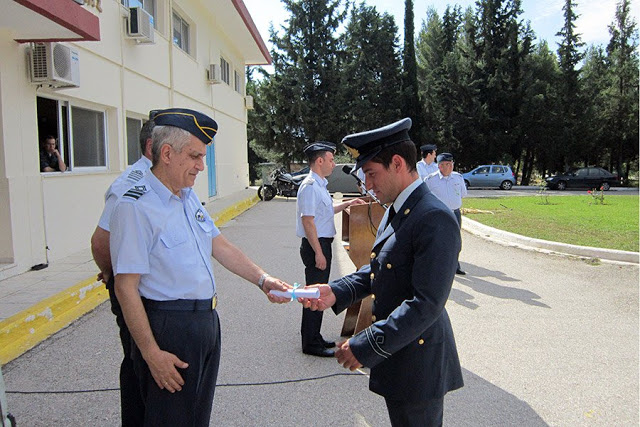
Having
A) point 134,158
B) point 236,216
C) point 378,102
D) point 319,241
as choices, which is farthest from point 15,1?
point 378,102

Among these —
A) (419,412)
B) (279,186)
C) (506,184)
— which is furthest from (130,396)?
(506,184)

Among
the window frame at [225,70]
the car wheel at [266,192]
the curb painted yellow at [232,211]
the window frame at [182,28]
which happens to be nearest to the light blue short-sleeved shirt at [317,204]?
the curb painted yellow at [232,211]

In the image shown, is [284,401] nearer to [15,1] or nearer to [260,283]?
[260,283]

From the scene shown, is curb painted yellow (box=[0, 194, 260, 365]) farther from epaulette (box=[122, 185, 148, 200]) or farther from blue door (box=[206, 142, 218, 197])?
blue door (box=[206, 142, 218, 197])

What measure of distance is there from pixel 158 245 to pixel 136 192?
0.25m

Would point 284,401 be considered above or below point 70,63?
below

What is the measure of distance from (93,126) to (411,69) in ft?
102

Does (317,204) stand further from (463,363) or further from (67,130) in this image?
(67,130)

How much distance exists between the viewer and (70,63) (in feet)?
23.0

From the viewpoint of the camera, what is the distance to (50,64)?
22.1 feet

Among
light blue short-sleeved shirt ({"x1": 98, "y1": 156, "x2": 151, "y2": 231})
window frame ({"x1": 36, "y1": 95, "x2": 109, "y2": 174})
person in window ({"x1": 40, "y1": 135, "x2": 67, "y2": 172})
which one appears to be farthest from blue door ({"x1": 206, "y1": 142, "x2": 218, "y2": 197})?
light blue short-sleeved shirt ({"x1": 98, "y1": 156, "x2": 151, "y2": 231})

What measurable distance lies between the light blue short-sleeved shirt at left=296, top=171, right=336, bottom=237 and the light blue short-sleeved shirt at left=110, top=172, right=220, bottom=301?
2.24m

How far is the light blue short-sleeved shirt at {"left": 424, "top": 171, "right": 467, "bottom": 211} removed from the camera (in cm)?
749

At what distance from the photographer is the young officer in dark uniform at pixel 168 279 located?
2035mm
